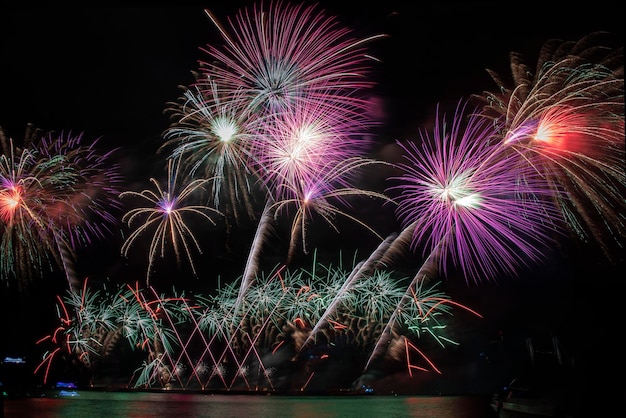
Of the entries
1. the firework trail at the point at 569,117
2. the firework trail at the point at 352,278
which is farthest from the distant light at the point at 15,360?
the firework trail at the point at 569,117

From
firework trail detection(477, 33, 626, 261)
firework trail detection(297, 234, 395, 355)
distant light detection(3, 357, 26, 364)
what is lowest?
distant light detection(3, 357, 26, 364)

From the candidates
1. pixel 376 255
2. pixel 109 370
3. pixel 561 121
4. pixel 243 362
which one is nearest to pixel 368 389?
pixel 243 362

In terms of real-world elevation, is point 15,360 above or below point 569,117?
below

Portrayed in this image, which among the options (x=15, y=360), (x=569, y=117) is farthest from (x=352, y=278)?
(x=15, y=360)

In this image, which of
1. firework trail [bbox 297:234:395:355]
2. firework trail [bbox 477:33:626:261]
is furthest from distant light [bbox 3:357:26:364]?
firework trail [bbox 477:33:626:261]

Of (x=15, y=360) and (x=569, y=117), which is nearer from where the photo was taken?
(x=569, y=117)

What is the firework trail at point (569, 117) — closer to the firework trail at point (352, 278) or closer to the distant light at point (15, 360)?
the firework trail at point (352, 278)

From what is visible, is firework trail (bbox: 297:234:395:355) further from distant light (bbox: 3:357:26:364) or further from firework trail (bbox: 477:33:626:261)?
distant light (bbox: 3:357:26:364)

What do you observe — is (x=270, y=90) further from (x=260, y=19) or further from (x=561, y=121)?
(x=561, y=121)

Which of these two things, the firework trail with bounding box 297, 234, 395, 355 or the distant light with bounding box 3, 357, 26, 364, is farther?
the distant light with bounding box 3, 357, 26, 364

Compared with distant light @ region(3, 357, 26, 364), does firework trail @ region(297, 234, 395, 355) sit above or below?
above

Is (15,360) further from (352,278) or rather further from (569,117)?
(569,117)

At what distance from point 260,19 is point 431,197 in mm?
7510

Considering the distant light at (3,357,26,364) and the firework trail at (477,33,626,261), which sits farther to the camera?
the distant light at (3,357,26,364)
